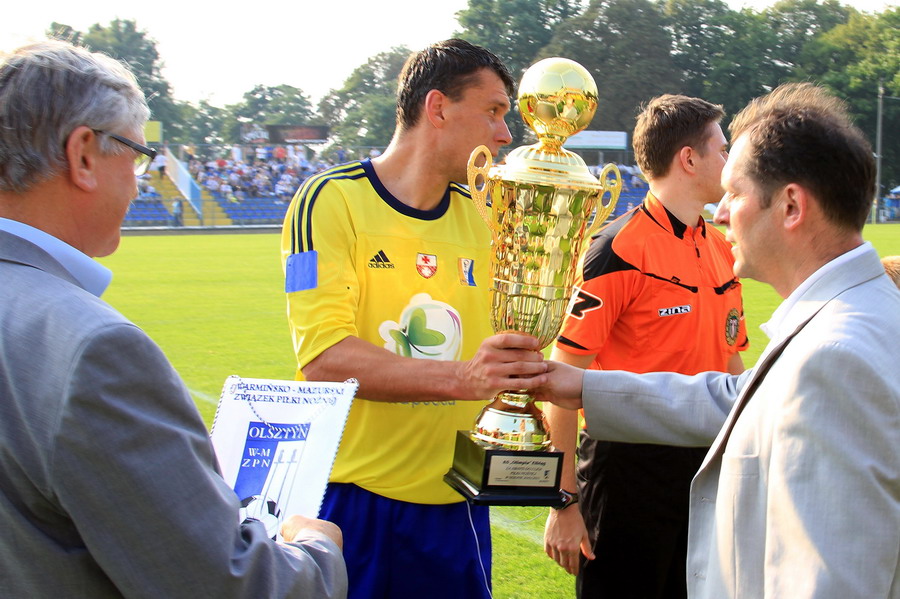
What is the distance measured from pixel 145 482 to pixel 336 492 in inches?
53.8

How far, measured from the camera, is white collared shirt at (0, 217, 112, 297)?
136 cm

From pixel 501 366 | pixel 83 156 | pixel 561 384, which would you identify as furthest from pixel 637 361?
pixel 83 156

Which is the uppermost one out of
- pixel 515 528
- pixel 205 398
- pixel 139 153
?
pixel 139 153

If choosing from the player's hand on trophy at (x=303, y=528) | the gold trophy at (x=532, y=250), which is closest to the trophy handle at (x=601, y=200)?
the gold trophy at (x=532, y=250)

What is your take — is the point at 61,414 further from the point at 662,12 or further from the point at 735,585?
the point at 662,12

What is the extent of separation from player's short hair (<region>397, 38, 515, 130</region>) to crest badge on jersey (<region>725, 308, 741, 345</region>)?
121cm

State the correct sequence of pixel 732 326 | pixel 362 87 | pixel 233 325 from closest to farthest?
pixel 732 326 < pixel 233 325 < pixel 362 87

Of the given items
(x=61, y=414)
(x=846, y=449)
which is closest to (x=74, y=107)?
(x=61, y=414)

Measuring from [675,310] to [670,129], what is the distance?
0.79m

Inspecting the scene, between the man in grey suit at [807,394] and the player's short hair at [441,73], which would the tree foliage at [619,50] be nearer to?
the player's short hair at [441,73]

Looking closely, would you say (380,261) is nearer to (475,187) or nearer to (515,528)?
(475,187)

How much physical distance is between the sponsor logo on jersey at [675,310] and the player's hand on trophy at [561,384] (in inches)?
29.8

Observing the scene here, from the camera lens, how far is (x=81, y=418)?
120 cm

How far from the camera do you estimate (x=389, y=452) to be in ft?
8.46
